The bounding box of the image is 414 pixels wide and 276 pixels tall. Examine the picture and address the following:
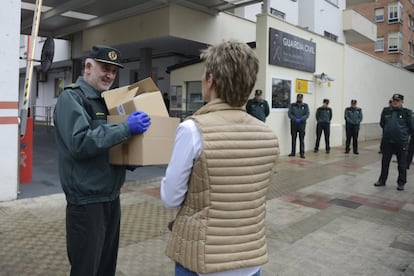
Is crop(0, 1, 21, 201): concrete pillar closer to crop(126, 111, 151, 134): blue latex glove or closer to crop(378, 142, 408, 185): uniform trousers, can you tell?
crop(126, 111, 151, 134): blue latex glove

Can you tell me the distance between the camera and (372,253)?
4344 millimetres

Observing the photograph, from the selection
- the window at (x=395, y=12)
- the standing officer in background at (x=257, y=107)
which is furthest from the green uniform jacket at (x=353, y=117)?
the window at (x=395, y=12)

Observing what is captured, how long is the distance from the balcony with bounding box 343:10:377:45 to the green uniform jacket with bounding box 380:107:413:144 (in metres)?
16.8

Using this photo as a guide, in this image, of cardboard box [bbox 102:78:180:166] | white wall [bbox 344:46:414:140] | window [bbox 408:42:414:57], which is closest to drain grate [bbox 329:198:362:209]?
cardboard box [bbox 102:78:180:166]

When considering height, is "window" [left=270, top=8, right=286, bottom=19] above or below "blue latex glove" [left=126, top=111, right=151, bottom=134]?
above

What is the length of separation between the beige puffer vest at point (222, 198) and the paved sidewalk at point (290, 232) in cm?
211

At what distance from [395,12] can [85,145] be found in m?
44.5

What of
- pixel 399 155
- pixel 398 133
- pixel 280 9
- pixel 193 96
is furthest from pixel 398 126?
pixel 280 9

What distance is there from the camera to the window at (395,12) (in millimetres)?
39312

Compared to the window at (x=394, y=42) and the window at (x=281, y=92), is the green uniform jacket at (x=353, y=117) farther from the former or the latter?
the window at (x=394, y=42)

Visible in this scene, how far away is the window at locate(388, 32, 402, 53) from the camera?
1543 inches

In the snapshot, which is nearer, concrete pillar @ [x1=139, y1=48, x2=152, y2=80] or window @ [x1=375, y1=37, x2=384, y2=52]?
concrete pillar @ [x1=139, y1=48, x2=152, y2=80]

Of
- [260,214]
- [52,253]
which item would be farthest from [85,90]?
[52,253]

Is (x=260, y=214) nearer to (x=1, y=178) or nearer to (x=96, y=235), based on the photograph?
(x=96, y=235)
